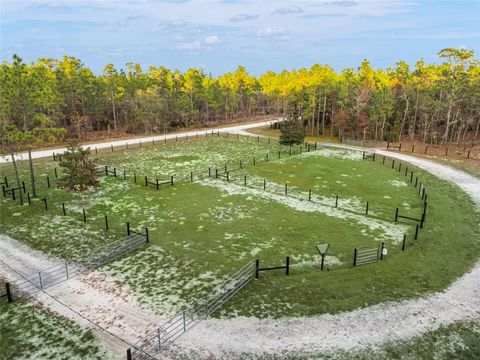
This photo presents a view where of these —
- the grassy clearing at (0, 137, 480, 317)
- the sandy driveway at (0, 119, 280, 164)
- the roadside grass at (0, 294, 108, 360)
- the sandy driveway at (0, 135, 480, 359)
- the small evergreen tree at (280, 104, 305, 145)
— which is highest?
the small evergreen tree at (280, 104, 305, 145)

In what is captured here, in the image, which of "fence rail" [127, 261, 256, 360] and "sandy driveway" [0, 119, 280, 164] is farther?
"sandy driveway" [0, 119, 280, 164]

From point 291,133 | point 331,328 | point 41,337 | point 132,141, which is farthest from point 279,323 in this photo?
point 132,141

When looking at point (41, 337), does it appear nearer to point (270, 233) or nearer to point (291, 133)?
point (270, 233)

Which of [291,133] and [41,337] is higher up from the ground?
[291,133]

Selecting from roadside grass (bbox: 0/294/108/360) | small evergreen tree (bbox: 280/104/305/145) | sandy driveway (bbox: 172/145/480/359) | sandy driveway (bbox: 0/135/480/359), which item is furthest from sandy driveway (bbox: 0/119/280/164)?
sandy driveway (bbox: 172/145/480/359)

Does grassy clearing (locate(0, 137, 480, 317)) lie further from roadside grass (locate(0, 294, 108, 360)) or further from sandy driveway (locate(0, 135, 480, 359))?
roadside grass (locate(0, 294, 108, 360))

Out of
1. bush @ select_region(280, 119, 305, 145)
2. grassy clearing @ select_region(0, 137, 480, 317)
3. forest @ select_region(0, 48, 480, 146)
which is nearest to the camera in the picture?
grassy clearing @ select_region(0, 137, 480, 317)
